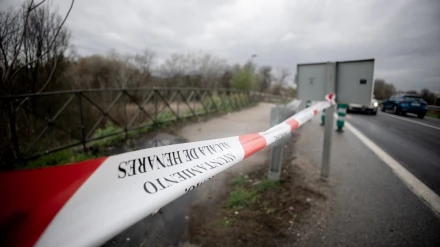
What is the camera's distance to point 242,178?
133 inches

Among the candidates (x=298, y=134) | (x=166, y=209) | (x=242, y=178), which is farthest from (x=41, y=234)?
(x=298, y=134)

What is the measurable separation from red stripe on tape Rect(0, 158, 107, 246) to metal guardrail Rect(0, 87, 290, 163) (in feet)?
11.1

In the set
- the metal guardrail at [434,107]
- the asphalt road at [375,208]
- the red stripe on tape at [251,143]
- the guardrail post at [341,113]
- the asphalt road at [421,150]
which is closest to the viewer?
the red stripe on tape at [251,143]

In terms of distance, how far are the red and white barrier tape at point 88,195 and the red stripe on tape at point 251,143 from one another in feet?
1.45

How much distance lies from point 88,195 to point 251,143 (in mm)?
1061

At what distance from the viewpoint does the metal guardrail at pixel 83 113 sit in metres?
3.52

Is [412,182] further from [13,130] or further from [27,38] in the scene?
[13,130]

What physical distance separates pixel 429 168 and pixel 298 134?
11.4 feet

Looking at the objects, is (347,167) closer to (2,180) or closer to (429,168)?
(429,168)

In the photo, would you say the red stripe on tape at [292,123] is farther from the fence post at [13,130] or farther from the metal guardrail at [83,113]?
the fence post at [13,130]

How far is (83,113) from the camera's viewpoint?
8.48 m

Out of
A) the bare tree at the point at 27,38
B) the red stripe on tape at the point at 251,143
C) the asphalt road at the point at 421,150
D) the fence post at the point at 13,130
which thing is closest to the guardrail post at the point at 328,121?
the asphalt road at the point at 421,150

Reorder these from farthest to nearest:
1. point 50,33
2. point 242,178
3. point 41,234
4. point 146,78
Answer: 1. point 146,78
2. point 242,178
3. point 50,33
4. point 41,234

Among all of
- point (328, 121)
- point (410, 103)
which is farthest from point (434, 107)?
point (328, 121)
